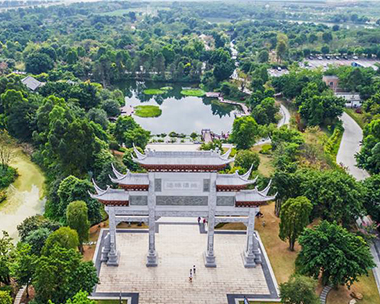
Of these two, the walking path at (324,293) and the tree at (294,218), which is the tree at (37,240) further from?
the walking path at (324,293)

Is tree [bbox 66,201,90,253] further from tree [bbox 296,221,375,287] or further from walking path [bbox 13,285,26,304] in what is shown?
tree [bbox 296,221,375,287]

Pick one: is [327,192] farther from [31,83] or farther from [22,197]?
[31,83]

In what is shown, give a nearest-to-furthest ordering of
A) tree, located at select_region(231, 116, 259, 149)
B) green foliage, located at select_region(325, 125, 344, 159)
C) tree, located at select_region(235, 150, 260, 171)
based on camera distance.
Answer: tree, located at select_region(235, 150, 260, 171)
green foliage, located at select_region(325, 125, 344, 159)
tree, located at select_region(231, 116, 259, 149)

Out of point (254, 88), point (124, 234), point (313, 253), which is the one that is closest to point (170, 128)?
point (254, 88)

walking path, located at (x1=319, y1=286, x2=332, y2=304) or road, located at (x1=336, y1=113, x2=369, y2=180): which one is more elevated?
walking path, located at (x1=319, y1=286, x2=332, y2=304)

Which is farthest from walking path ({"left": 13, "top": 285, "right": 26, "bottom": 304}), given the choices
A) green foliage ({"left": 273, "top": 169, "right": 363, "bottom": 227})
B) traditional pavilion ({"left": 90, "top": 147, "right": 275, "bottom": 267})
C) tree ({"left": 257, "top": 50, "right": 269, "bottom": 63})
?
tree ({"left": 257, "top": 50, "right": 269, "bottom": 63})

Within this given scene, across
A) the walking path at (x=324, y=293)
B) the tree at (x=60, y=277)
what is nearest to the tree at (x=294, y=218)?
the walking path at (x=324, y=293)

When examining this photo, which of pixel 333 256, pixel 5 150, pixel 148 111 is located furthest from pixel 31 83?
pixel 333 256

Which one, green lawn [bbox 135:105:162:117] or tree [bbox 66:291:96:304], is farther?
green lawn [bbox 135:105:162:117]
